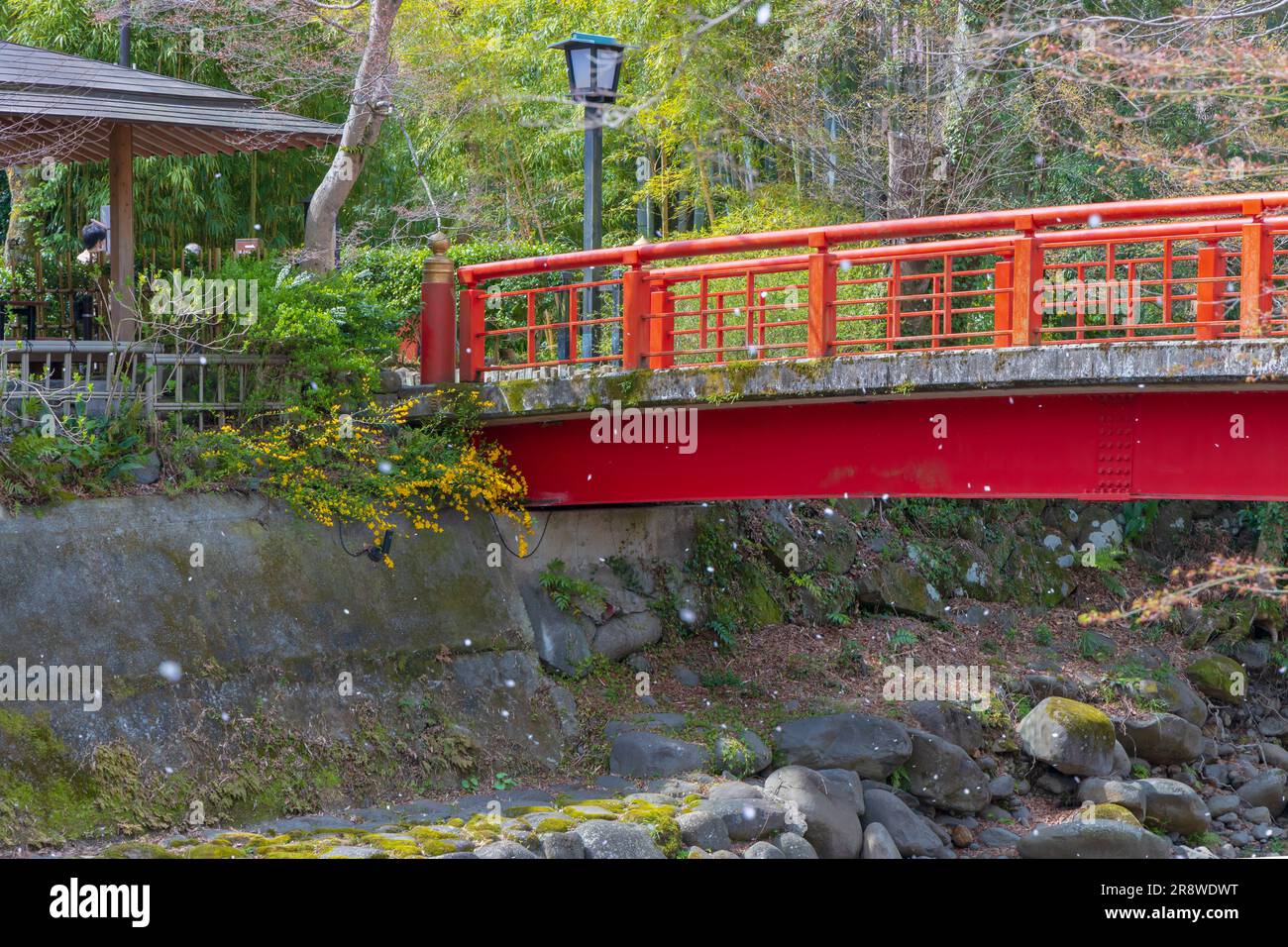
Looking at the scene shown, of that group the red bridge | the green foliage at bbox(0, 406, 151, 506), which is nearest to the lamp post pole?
the red bridge

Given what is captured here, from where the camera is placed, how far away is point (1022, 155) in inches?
840

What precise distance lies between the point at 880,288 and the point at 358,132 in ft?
23.1

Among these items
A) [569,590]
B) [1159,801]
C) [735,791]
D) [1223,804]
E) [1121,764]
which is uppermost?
[569,590]

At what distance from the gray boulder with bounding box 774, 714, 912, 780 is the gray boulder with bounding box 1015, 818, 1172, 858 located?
5.19ft

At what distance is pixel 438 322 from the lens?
15.7 meters

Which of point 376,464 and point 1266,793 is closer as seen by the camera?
point 376,464

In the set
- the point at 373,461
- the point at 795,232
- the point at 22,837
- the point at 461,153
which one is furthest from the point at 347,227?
the point at 22,837

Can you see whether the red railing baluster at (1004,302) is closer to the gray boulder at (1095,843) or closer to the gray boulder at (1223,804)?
the gray boulder at (1095,843)

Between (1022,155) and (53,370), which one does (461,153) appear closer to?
(1022,155)

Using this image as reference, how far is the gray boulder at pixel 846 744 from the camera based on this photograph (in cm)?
1520

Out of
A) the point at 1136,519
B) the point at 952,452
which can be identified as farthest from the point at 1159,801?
the point at 1136,519

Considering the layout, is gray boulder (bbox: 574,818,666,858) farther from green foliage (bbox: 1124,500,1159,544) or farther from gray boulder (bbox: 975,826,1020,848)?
green foliage (bbox: 1124,500,1159,544)

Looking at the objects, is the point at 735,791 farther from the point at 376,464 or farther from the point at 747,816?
the point at 376,464

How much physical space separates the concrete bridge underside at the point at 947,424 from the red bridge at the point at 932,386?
16mm
